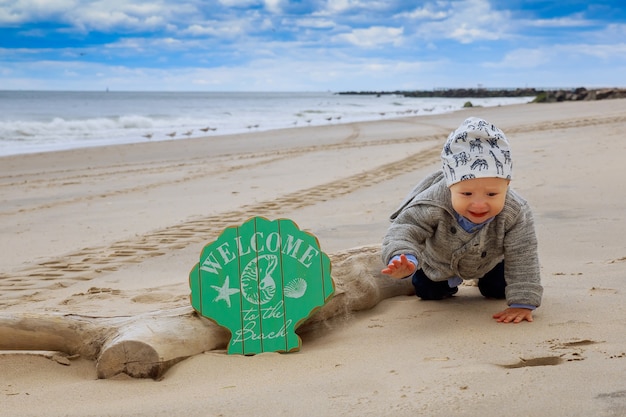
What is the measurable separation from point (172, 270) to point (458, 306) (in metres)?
2.37

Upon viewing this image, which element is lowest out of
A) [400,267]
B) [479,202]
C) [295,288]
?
[295,288]

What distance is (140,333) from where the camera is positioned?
291 cm

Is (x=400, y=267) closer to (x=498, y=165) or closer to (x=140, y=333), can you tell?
(x=498, y=165)

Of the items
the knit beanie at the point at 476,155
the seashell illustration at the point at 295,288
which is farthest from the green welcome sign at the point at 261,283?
the knit beanie at the point at 476,155

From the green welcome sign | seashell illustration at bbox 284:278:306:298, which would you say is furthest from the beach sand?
seashell illustration at bbox 284:278:306:298

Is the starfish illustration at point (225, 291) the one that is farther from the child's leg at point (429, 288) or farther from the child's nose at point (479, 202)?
the child's nose at point (479, 202)

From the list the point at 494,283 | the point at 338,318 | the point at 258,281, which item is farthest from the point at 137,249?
the point at 494,283

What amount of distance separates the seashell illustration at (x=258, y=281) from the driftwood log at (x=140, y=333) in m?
0.24

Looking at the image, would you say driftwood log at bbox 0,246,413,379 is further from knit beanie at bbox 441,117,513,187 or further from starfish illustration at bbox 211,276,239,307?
knit beanie at bbox 441,117,513,187

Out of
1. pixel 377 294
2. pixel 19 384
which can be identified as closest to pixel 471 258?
Result: pixel 377 294

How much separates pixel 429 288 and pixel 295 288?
2.61 feet

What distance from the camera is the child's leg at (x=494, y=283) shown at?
341 centimetres

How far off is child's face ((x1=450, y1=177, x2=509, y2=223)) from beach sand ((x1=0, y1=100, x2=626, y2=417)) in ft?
1.74

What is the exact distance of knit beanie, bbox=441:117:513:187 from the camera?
2.88 m
